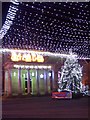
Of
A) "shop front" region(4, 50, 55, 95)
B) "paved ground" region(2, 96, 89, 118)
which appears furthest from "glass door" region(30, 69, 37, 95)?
"paved ground" region(2, 96, 89, 118)

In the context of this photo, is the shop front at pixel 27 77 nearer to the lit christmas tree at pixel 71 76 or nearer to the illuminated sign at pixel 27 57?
the illuminated sign at pixel 27 57

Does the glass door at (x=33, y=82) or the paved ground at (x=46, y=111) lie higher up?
the glass door at (x=33, y=82)

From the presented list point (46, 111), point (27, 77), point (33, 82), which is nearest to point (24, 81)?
point (27, 77)

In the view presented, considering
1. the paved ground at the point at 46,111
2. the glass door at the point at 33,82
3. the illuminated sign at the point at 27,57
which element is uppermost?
the illuminated sign at the point at 27,57

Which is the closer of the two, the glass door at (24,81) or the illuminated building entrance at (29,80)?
the illuminated building entrance at (29,80)

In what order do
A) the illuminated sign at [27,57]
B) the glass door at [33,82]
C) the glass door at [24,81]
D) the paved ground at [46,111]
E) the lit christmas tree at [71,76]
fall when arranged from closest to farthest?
the paved ground at [46,111]
the lit christmas tree at [71,76]
the illuminated sign at [27,57]
the glass door at [24,81]
the glass door at [33,82]

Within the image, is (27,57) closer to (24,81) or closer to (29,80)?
(29,80)

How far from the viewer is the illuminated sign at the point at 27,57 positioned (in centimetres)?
4600

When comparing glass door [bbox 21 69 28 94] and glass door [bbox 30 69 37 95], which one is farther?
glass door [bbox 30 69 37 95]

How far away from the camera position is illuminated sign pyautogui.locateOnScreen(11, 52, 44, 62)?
46.0 meters

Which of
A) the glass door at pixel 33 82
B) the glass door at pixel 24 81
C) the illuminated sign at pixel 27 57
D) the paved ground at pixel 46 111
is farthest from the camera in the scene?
the glass door at pixel 33 82

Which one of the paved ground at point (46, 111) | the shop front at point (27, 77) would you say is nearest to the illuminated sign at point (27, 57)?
the shop front at point (27, 77)

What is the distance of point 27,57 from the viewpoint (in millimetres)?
46938

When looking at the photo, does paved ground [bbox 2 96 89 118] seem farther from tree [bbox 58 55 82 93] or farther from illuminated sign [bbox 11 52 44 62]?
illuminated sign [bbox 11 52 44 62]
